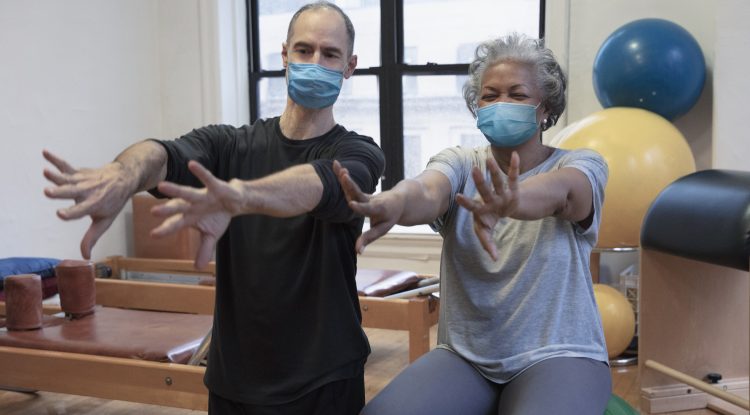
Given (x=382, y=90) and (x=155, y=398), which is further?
(x=382, y=90)

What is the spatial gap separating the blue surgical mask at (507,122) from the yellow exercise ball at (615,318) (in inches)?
83.9

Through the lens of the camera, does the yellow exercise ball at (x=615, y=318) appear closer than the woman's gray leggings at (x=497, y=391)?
No

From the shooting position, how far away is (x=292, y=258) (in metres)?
1.65

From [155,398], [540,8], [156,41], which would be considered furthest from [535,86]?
[156,41]

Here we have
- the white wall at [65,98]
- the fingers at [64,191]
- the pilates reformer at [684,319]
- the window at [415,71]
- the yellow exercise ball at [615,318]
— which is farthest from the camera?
the window at [415,71]

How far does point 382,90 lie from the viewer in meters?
5.63

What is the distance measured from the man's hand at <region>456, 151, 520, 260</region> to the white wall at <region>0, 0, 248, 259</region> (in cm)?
390

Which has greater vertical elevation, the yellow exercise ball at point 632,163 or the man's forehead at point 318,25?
the man's forehead at point 318,25

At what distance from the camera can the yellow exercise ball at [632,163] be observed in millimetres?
3754

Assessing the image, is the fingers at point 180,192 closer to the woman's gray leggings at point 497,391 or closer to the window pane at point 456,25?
the woman's gray leggings at point 497,391

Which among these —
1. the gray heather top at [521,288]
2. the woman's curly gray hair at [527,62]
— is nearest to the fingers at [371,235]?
the gray heather top at [521,288]

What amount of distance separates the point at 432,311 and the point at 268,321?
178cm

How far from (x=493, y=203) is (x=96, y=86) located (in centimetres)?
443

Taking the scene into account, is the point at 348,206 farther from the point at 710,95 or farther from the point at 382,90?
the point at 382,90
